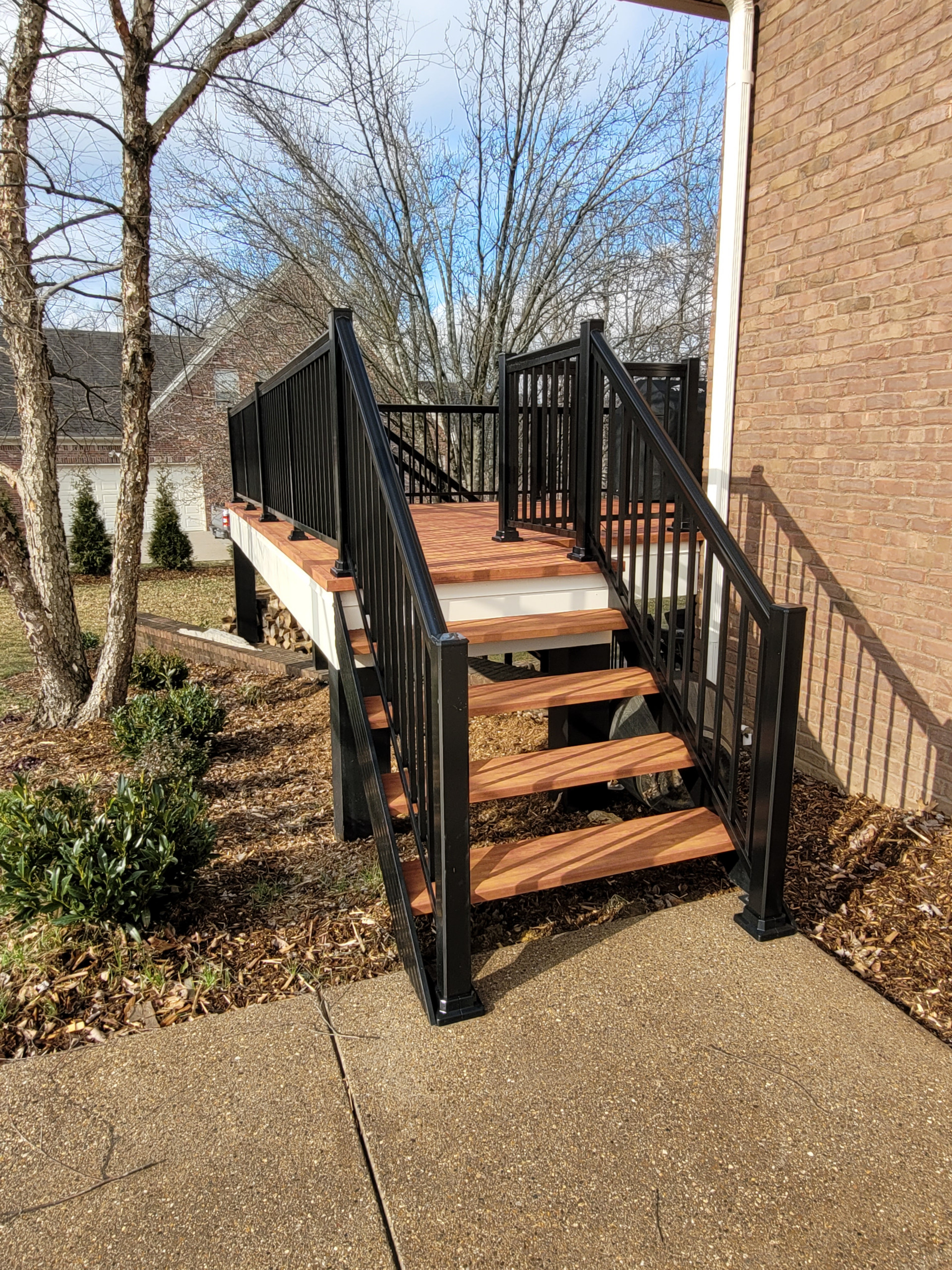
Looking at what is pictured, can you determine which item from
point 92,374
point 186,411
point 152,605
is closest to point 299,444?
point 152,605

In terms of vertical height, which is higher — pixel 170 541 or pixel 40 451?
pixel 40 451

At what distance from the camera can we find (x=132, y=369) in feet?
16.8

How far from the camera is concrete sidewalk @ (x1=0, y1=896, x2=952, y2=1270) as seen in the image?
1568 mm

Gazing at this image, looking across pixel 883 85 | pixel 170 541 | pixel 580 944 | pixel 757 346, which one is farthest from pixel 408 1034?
pixel 170 541

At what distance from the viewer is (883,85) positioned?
11.0ft

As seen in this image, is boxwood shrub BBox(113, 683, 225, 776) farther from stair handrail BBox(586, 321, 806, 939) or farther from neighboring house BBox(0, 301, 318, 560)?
neighboring house BBox(0, 301, 318, 560)

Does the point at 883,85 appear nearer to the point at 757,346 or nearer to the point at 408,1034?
the point at 757,346

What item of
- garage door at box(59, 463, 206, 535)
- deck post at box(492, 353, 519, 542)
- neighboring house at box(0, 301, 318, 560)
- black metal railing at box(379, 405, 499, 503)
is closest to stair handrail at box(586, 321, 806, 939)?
deck post at box(492, 353, 519, 542)

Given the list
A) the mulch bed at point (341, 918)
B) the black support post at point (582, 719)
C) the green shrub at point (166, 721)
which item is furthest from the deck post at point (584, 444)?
the green shrub at point (166, 721)

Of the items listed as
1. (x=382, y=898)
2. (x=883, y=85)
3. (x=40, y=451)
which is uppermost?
(x=883, y=85)

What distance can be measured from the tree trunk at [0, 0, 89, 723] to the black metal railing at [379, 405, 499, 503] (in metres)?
3.40

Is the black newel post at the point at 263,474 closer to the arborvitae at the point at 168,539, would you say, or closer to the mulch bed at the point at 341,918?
the mulch bed at the point at 341,918

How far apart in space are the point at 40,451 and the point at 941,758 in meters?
5.63

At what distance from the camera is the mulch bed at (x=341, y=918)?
237cm
